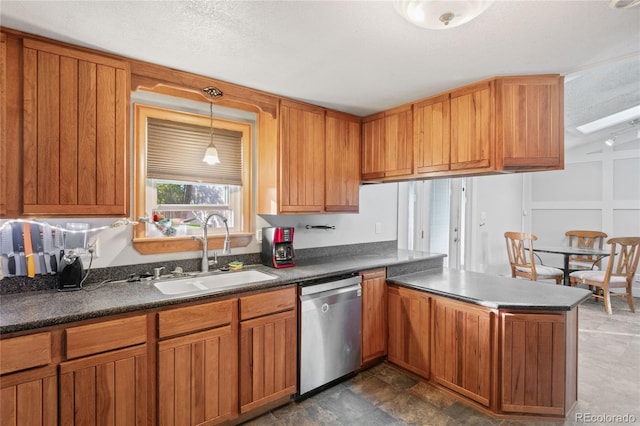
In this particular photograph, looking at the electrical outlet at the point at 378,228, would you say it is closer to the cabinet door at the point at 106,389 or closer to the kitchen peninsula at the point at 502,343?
the kitchen peninsula at the point at 502,343

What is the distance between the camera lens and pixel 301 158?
9.11 ft

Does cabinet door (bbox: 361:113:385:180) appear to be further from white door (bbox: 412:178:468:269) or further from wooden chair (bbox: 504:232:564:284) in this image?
wooden chair (bbox: 504:232:564:284)

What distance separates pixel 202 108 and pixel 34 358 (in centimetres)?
191

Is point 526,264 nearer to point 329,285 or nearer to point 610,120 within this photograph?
point 610,120

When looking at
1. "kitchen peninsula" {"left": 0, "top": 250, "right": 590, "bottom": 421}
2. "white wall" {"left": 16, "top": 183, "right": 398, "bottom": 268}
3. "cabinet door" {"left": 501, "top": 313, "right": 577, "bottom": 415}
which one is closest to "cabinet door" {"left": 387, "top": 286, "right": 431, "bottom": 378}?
"kitchen peninsula" {"left": 0, "top": 250, "right": 590, "bottom": 421}

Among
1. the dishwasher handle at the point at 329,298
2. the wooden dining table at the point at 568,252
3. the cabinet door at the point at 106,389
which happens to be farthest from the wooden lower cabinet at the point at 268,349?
the wooden dining table at the point at 568,252

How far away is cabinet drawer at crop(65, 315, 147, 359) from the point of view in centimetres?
152

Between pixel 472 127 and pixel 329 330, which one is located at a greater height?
pixel 472 127

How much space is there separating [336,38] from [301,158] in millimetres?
1176

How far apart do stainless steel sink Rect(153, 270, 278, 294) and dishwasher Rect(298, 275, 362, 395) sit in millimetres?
371

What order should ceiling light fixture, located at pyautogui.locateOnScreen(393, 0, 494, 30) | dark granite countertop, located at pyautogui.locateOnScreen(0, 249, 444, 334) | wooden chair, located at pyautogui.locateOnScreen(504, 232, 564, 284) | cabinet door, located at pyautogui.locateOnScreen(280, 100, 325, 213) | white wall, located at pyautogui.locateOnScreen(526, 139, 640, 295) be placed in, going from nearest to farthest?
ceiling light fixture, located at pyautogui.locateOnScreen(393, 0, 494, 30), dark granite countertop, located at pyautogui.locateOnScreen(0, 249, 444, 334), cabinet door, located at pyautogui.locateOnScreen(280, 100, 325, 213), wooden chair, located at pyautogui.locateOnScreen(504, 232, 564, 284), white wall, located at pyautogui.locateOnScreen(526, 139, 640, 295)

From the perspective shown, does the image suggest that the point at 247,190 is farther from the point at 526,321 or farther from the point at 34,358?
the point at 526,321

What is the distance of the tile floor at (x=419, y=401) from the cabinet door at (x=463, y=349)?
0.13 meters

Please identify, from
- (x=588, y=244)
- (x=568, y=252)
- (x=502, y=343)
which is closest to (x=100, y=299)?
(x=502, y=343)
